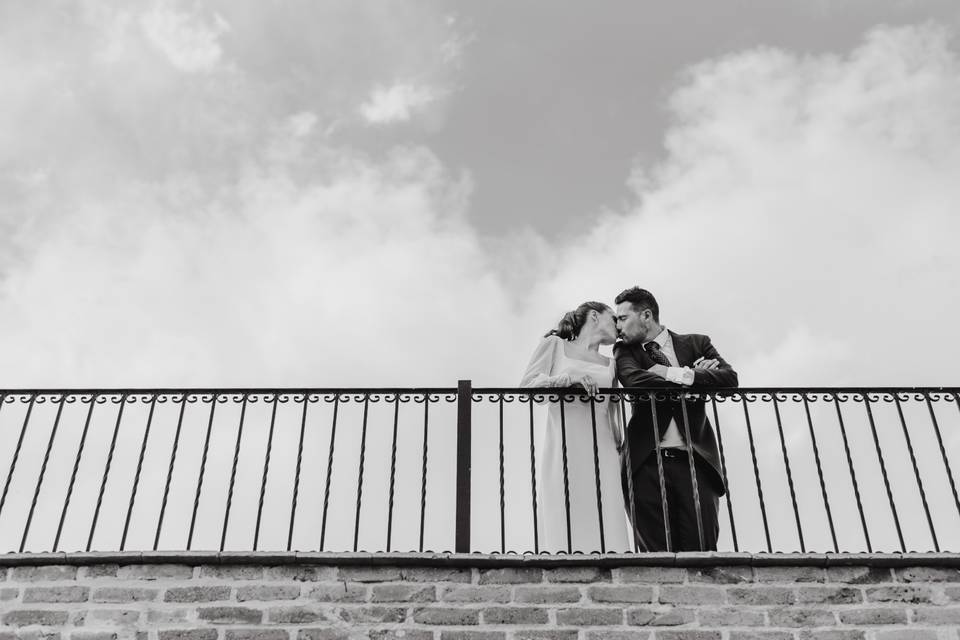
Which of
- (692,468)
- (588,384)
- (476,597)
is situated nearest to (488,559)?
(476,597)

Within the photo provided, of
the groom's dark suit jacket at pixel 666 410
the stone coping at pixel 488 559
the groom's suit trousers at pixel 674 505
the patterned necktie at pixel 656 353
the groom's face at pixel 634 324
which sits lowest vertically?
the stone coping at pixel 488 559

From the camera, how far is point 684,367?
264 inches

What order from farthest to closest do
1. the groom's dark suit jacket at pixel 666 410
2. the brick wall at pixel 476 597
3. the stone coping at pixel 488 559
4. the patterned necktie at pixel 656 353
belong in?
1. the patterned necktie at pixel 656 353
2. the groom's dark suit jacket at pixel 666 410
3. the stone coping at pixel 488 559
4. the brick wall at pixel 476 597

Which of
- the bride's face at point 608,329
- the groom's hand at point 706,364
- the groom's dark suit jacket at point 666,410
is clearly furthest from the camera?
the bride's face at point 608,329

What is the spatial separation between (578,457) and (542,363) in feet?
2.66

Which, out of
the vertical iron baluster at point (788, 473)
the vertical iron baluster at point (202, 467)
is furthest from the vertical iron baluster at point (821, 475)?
the vertical iron baluster at point (202, 467)

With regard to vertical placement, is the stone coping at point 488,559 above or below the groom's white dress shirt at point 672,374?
below

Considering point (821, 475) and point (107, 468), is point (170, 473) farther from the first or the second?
point (821, 475)

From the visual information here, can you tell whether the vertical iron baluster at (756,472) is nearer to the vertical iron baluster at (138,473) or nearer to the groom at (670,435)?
the groom at (670,435)

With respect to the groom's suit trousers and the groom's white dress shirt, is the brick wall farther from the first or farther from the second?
the groom's white dress shirt

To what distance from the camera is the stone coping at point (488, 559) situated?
5594mm

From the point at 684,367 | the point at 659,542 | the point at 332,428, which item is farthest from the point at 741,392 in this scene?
the point at 332,428

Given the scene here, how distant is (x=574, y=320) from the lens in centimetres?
741

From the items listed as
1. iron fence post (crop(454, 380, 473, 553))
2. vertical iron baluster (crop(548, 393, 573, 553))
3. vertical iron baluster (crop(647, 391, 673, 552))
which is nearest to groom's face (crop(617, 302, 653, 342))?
vertical iron baluster (crop(647, 391, 673, 552))
